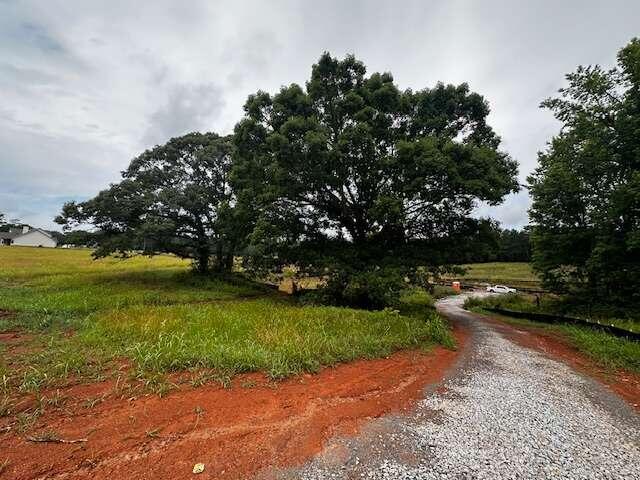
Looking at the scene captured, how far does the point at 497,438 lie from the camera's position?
3531mm

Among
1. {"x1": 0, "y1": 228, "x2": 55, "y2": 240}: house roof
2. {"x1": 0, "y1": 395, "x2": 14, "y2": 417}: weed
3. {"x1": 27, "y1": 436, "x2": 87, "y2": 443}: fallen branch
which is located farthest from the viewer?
{"x1": 0, "y1": 228, "x2": 55, "y2": 240}: house roof

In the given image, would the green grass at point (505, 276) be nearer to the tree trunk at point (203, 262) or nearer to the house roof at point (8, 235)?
the tree trunk at point (203, 262)

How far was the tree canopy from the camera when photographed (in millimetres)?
10375

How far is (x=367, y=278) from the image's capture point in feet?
35.6

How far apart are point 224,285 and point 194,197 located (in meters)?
5.13

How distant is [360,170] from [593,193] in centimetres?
999

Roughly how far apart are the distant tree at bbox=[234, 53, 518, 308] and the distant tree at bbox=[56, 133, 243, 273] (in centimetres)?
250

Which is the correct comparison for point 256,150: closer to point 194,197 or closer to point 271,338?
point 194,197

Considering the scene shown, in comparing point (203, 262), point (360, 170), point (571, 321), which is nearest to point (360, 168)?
point (360, 170)

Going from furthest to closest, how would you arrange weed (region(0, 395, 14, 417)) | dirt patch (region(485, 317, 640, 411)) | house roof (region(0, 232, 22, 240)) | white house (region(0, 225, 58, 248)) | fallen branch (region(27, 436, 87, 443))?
white house (region(0, 225, 58, 248)), house roof (region(0, 232, 22, 240)), dirt patch (region(485, 317, 640, 411)), weed (region(0, 395, 14, 417)), fallen branch (region(27, 436, 87, 443))

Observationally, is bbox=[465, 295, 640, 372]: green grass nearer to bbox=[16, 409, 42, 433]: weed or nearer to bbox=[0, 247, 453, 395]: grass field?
bbox=[0, 247, 453, 395]: grass field

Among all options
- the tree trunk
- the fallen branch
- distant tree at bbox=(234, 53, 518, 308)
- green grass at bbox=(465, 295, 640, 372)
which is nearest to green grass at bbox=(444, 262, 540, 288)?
green grass at bbox=(465, 295, 640, 372)

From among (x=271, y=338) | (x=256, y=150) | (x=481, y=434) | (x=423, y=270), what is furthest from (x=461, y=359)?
(x=256, y=150)

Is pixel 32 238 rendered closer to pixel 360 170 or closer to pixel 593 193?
pixel 360 170
